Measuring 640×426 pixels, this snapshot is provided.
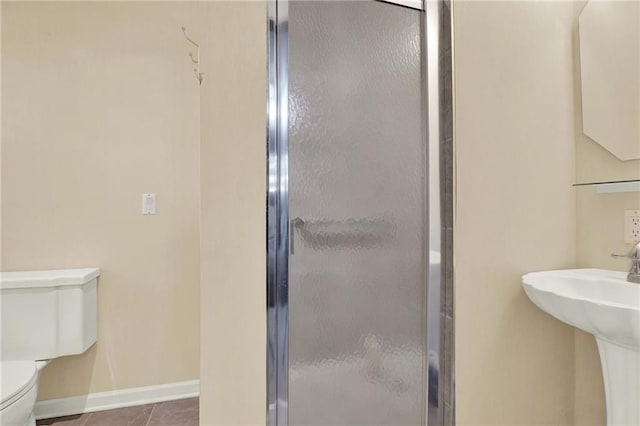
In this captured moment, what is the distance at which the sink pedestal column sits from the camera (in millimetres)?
1088

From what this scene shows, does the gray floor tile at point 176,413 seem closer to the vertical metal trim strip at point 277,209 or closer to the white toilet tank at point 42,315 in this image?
the white toilet tank at point 42,315

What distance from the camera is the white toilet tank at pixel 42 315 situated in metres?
1.64

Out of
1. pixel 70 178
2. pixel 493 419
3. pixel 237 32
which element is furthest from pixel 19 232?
pixel 493 419

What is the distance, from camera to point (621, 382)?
113cm

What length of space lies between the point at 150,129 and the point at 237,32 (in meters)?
1.12

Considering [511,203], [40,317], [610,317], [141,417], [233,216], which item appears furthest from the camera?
[141,417]

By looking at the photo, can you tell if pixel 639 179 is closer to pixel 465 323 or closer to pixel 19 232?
pixel 465 323

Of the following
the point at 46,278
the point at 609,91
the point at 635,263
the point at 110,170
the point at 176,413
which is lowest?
the point at 176,413

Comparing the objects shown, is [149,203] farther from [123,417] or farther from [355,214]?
[355,214]

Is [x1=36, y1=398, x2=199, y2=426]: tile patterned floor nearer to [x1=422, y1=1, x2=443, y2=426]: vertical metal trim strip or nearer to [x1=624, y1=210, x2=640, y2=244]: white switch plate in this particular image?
[x1=422, y1=1, x2=443, y2=426]: vertical metal trim strip

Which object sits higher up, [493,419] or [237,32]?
[237,32]

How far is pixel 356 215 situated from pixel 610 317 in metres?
0.80

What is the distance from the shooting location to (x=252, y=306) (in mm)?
1132

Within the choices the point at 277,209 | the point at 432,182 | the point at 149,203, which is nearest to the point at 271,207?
the point at 277,209
